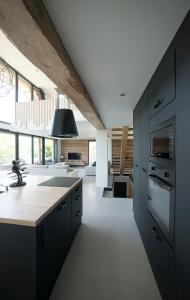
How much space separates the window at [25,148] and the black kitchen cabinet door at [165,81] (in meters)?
6.42

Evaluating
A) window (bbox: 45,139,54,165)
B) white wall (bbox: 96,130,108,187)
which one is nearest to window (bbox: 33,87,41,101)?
window (bbox: 45,139,54,165)

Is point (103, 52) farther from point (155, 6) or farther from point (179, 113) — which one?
point (179, 113)

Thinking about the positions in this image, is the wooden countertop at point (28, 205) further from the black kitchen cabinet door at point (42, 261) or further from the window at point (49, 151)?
the window at point (49, 151)

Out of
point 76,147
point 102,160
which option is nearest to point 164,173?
point 102,160

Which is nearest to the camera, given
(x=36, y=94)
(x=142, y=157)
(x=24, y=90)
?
(x=142, y=157)

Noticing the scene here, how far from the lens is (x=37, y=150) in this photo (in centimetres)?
868

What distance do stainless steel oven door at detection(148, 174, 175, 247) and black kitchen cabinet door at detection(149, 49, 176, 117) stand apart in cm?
67

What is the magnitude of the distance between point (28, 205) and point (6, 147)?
521 centimetres

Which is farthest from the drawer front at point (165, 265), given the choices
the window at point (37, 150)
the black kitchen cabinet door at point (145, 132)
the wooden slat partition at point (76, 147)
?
the wooden slat partition at point (76, 147)

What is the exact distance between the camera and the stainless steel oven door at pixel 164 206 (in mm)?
1155

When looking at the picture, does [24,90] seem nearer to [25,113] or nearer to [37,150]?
[25,113]

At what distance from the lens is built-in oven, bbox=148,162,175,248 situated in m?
1.15

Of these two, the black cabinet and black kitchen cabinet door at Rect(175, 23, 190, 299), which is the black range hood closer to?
the black cabinet

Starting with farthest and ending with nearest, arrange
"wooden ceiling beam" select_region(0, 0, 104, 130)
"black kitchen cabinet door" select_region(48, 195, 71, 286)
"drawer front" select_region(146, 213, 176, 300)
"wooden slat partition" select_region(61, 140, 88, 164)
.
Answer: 1. "wooden slat partition" select_region(61, 140, 88, 164)
2. "black kitchen cabinet door" select_region(48, 195, 71, 286)
3. "drawer front" select_region(146, 213, 176, 300)
4. "wooden ceiling beam" select_region(0, 0, 104, 130)
